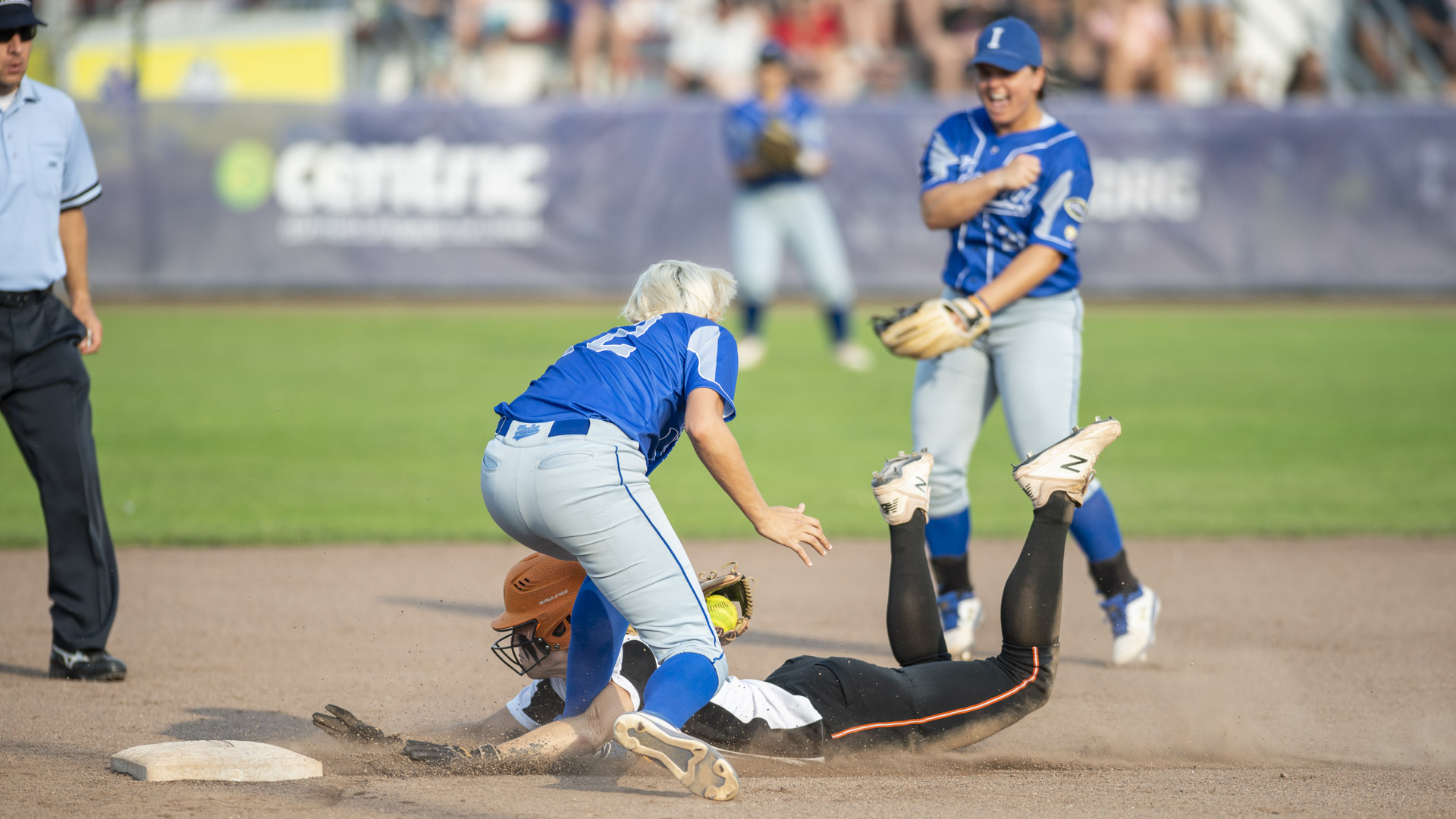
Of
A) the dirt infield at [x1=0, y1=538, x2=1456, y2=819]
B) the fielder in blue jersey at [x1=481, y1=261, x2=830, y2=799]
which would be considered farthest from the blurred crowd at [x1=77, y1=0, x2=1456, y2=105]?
the fielder in blue jersey at [x1=481, y1=261, x2=830, y2=799]

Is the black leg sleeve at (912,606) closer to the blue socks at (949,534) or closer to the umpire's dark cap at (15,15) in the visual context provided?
the blue socks at (949,534)

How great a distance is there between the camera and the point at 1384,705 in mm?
4617

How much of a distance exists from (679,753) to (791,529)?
65 centimetres

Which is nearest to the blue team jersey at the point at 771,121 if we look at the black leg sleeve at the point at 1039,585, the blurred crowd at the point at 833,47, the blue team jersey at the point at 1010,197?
the blurred crowd at the point at 833,47

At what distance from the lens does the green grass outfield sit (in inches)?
307

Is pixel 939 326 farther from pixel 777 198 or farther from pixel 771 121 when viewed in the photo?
pixel 777 198

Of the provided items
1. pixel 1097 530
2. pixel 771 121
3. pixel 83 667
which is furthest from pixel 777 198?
pixel 83 667

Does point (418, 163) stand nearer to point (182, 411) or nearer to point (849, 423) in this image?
point (182, 411)

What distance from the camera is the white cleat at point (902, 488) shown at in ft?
13.4

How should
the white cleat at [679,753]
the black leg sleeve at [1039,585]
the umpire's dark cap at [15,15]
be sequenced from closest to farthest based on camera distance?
1. the white cleat at [679,753]
2. the black leg sleeve at [1039,585]
3. the umpire's dark cap at [15,15]

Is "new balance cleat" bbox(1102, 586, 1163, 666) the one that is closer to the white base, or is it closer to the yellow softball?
the yellow softball

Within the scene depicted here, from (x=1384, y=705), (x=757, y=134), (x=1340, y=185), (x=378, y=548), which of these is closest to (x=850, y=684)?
(x=1384, y=705)

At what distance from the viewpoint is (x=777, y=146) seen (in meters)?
12.6

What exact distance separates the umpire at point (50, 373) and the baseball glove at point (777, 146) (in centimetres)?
828
